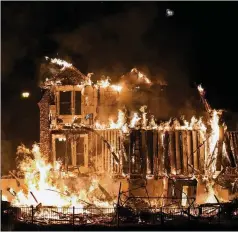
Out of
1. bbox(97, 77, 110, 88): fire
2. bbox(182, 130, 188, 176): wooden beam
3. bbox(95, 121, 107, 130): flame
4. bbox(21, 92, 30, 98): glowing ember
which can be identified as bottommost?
bbox(182, 130, 188, 176): wooden beam

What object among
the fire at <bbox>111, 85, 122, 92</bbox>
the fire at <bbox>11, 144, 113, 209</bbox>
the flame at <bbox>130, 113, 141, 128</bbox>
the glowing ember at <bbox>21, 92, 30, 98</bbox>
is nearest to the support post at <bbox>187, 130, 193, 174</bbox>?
the flame at <bbox>130, 113, 141, 128</bbox>

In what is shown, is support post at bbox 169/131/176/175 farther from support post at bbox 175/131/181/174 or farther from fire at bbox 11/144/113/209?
fire at bbox 11/144/113/209

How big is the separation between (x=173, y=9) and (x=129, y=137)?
13.2 meters

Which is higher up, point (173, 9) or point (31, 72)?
point (173, 9)

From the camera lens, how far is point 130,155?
23.5 m

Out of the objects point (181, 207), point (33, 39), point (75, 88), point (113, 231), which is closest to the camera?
point (113, 231)

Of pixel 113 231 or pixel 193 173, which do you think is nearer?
pixel 113 231

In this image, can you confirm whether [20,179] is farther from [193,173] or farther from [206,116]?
[206,116]

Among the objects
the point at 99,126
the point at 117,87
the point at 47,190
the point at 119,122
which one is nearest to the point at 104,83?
the point at 117,87

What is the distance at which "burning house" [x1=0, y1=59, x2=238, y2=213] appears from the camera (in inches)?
918

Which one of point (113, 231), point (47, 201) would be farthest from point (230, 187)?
point (47, 201)

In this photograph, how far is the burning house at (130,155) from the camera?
23.3 m

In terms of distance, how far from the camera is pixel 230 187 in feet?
77.6

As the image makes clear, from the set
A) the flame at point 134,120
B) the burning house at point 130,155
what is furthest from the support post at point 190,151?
the flame at point 134,120
